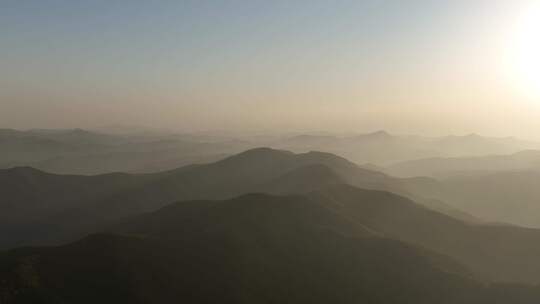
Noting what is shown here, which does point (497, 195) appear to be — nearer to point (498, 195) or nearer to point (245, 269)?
point (498, 195)

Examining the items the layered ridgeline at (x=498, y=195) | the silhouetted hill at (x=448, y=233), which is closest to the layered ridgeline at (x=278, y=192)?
the silhouetted hill at (x=448, y=233)

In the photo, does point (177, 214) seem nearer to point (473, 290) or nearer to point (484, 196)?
point (473, 290)

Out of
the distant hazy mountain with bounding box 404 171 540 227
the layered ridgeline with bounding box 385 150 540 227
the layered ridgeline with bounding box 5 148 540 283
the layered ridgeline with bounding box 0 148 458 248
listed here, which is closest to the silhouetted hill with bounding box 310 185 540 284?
the layered ridgeline with bounding box 5 148 540 283

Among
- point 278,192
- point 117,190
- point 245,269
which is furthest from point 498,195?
point 117,190

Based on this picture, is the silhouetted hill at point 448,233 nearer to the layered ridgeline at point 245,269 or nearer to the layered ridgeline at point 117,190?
the layered ridgeline at point 245,269

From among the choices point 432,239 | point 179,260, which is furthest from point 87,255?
point 432,239

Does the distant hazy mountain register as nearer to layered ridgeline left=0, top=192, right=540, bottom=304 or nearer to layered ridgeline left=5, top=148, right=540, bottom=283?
layered ridgeline left=5, top=148, right=540, bottom=283

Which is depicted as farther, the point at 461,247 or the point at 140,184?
the point at 140,184
